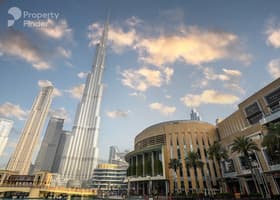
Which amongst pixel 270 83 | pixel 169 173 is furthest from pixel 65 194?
pixel 270 83

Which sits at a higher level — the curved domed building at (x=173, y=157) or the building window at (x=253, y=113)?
the building window at (x=253, y=113)

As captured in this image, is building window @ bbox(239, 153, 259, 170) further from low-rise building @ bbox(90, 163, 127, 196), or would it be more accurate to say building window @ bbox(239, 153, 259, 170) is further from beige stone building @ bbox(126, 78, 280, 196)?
low-rise building @ bbox(90, 163, 127, 196)

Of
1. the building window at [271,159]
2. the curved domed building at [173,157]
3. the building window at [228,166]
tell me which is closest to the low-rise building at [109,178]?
the curved domed building at [173,157]

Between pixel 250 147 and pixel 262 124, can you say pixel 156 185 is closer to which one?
pixel 250 147

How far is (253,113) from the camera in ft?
172

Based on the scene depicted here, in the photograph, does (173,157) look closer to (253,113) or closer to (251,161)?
(251,161)

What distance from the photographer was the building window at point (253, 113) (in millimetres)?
50331

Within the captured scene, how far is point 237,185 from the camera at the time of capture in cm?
5600

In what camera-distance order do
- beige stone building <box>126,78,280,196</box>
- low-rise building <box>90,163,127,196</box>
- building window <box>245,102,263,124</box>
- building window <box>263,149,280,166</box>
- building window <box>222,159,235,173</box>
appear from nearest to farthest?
building window <box>263,149,280,166</box>, beige stone building <box>126,78,280,196</box>, building window <box>245,102,263,124</box>, building window <box>222,159,235,173</box>, low-rise building <box>90,163,127,196</box>

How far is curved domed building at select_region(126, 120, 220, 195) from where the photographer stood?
6316 centimetres

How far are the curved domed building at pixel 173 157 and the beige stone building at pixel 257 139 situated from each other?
8.70m

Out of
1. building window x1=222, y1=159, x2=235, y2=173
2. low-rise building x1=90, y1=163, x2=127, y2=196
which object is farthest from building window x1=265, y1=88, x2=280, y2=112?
low-rise building x1=90, y1=163, x2=127, y2=196

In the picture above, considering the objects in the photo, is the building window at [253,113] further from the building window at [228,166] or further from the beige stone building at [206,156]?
the building window at [228,166]

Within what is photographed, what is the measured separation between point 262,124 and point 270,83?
471 inches
